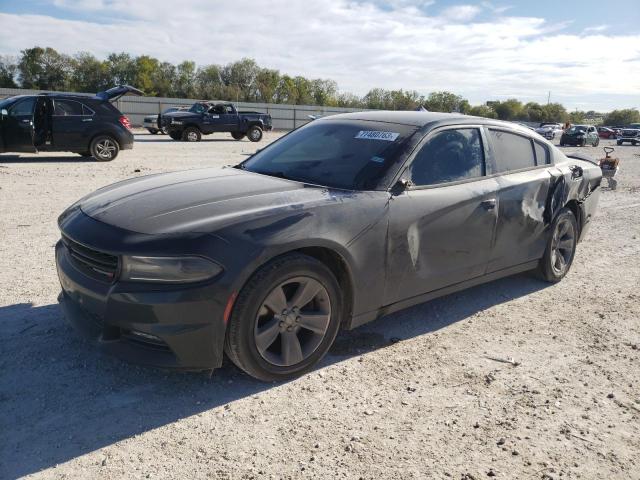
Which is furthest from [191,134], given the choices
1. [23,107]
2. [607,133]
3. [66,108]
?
[607,133]

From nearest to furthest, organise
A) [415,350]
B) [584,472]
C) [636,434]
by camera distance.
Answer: [584,472] < [636,434] < [415,350]

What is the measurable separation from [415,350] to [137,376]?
1.84 metres

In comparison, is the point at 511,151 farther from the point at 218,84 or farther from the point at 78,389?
the point at 218,84

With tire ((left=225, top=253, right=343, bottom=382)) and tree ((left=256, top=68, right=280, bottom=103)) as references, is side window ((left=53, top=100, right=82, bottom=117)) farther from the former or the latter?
tree ((left=256, top=68, right=280, bottom=103))

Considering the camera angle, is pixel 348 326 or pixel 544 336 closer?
pixel 348 326

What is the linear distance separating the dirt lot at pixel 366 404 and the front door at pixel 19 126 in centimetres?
922

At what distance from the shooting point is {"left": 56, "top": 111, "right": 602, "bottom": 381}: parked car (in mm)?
2748

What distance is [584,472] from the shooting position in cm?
249

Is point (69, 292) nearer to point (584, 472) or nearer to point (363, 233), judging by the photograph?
point (363, 233)

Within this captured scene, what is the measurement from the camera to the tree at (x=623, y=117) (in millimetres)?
99500

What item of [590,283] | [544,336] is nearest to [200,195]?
[544,336]

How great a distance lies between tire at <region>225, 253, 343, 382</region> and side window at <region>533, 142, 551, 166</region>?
9.01ft

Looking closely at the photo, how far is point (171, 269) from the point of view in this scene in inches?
107

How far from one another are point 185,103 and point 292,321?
1427 inches
